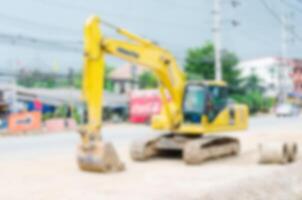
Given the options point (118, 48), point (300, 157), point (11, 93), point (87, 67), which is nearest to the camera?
point (87, 67)

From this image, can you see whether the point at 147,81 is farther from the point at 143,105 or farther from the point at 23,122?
the point at 23,122

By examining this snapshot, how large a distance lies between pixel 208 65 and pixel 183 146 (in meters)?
47.3

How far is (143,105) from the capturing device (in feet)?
133

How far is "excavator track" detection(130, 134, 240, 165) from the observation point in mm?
13984

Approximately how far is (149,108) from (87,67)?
28.1 m

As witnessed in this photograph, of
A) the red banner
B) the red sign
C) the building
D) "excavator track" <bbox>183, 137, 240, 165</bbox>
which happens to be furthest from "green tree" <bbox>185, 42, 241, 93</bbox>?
"excavator track" <bbox>183, 137, 240, 165</bbox>

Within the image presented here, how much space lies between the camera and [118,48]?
13.0m

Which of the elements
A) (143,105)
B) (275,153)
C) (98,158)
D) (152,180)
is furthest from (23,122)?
(152,180)

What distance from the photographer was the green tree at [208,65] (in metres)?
60.2

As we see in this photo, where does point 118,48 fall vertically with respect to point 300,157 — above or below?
above

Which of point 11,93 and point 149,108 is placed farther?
point 149,108

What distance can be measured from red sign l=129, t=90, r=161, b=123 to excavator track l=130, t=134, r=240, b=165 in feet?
76.7

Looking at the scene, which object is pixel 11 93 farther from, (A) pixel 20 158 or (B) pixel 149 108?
(A) pixel 20 158

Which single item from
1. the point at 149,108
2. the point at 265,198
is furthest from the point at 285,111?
the point at 265,198
